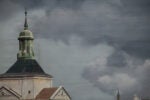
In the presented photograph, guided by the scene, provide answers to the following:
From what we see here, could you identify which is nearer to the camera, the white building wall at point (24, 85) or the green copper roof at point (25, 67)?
the white building wall at point (24, 85)

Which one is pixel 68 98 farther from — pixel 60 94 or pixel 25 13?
pixel 25 13

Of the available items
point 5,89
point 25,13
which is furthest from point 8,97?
point 25,13

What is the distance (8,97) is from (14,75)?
2.96 metres

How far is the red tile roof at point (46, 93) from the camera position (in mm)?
133375

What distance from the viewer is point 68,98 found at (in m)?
136

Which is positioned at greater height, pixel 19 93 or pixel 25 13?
pixel 25 13

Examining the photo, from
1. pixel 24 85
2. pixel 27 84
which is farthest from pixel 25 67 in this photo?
pixel 24 85

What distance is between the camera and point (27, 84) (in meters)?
134

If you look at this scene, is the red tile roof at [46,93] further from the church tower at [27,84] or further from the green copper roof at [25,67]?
the green copper roof at [25,67]

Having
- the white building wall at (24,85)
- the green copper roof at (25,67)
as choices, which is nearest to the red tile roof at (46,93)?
the white building wall at (24,85)

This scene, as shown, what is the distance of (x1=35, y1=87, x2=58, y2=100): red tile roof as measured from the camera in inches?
5251

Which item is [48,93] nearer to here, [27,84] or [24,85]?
[27,84]

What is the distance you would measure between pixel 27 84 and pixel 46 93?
272cm

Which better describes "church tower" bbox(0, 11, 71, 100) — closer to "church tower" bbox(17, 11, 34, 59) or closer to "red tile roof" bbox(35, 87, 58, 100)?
"red tile roof" bbox(35, 87, 58, 100)
